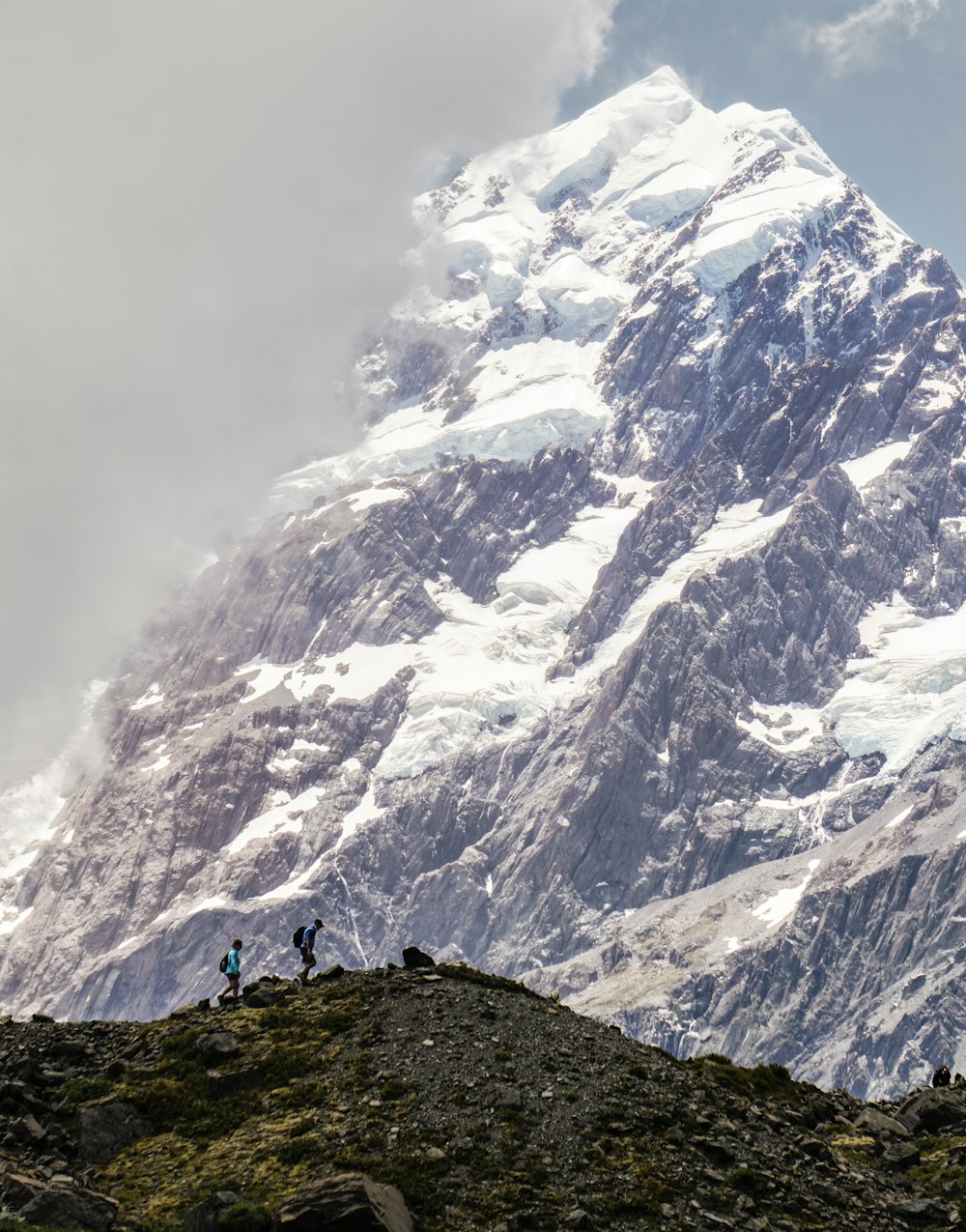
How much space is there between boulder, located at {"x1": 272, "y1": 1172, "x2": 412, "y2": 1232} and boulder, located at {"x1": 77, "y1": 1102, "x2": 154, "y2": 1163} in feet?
28.4

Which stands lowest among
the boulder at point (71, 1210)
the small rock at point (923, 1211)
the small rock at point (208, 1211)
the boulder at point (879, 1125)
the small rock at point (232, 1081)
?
the small rock at point (923, 1211)

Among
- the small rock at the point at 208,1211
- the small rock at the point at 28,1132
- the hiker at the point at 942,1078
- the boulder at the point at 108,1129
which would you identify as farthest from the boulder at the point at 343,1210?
the hiker at the point at 942,1078

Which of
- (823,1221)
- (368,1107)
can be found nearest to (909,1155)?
(823,1221)

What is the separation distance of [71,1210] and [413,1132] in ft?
30.9

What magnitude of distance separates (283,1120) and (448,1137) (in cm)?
520

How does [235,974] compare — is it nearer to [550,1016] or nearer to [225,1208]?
[550,1016]

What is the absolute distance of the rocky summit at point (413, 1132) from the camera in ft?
118

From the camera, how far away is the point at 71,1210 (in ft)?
115

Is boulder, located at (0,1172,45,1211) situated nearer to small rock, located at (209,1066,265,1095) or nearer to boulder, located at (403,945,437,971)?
small rock, located at (209,1066,265,1095)

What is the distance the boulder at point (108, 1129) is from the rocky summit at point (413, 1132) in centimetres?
6

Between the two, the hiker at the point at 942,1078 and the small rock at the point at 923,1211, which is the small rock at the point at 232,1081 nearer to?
the small rock at the point at 923,1211

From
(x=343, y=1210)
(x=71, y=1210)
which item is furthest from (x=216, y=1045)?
(x=343, y=1210)

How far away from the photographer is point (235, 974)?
187ft

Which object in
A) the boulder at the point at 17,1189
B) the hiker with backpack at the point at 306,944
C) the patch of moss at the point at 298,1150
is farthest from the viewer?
the hiker with backpack at the point at 306,944
